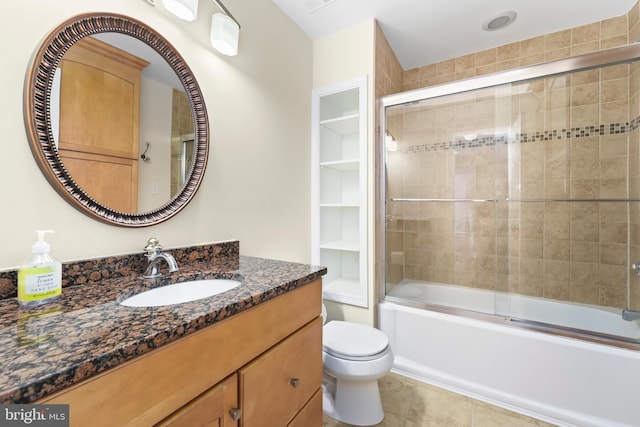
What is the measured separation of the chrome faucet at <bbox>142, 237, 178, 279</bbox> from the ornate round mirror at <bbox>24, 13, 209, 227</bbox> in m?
0.10

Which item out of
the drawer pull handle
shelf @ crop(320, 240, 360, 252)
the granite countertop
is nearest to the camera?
the granite countertop

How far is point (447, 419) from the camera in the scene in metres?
1.47

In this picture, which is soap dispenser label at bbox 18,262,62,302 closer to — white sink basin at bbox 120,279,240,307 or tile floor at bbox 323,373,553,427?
white sink basin at bbox 120,279,240,307

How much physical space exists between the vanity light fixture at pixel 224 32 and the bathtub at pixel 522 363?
1.86m

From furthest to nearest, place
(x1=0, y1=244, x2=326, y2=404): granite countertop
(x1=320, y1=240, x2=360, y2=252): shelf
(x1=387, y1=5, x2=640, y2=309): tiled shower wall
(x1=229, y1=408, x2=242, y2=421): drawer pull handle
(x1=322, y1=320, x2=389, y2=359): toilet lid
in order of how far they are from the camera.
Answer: (x1=320, y1=240, x2=360, y2=252): shelf < (x1=387, y1=5, x2=640, y2=309): tiled shower wall < (x1=322, y1=320, x2=389, y2=359): toilet lid < (x1=229, y1=408, x2=242, y2=421): drawer pull handle < (x1=0, y1=244, x2=326, y2=404): granite countertop

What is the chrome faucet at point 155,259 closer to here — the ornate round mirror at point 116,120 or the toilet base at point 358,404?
the ornate round mirror at point 116,120

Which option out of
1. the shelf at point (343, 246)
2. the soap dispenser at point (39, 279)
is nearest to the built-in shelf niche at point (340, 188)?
the shelf at point (343, 246)

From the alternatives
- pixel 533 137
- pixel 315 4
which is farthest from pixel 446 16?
pixel 533 137

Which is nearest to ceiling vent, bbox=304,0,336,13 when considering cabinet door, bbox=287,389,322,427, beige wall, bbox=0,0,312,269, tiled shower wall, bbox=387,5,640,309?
beige wall, bbox=0,0,312,269

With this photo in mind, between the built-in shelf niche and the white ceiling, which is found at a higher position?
the white ceiling

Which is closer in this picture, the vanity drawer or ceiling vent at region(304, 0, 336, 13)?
the vanity drawer

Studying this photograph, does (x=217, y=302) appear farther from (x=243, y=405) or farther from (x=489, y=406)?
(x=489, y=406)

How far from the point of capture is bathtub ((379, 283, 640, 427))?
1354mm

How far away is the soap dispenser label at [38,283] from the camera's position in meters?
0.69
